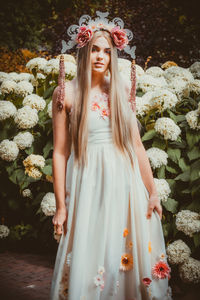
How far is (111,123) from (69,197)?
1.71 ft

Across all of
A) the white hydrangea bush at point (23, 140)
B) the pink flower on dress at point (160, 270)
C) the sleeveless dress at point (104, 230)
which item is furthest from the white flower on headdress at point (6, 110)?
the pink flower on dress at point (160, 270)

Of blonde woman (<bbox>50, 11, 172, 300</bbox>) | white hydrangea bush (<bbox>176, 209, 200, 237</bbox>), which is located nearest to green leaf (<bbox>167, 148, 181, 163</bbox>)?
white hydrangea bush (<bbox>176, 209, 200, 237</bbox>)

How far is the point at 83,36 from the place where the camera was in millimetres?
1978

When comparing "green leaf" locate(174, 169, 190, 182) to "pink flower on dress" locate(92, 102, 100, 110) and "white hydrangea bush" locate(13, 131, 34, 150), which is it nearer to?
"pink flower on dress" locate(92, 102, 100, 110)

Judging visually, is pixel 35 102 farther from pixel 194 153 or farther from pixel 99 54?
pixel 194 153

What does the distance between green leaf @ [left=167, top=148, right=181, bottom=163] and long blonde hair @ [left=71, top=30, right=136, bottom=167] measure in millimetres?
915

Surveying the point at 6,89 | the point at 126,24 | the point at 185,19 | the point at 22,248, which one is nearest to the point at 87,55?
the point at 6,89

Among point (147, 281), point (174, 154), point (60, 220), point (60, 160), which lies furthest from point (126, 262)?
point (174, 154)

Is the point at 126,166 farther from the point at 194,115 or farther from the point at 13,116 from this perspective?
the point at 13,116

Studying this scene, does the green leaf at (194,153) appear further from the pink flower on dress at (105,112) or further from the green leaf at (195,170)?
the pink flower on dress at (105,112)

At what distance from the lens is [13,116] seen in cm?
342

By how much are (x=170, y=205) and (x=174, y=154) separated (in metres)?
0.45

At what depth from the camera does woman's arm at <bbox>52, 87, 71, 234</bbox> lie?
1957 millimetres

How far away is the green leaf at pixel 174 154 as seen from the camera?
2.87 metres
